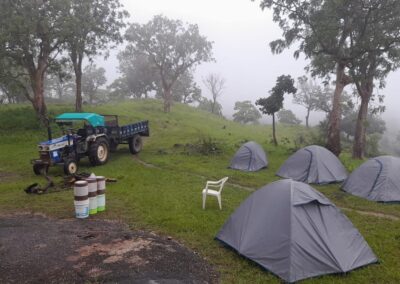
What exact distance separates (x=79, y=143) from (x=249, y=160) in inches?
334

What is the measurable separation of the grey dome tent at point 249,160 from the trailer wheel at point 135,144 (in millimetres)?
6246

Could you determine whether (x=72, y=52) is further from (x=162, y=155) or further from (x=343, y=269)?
(x=343, y=269)

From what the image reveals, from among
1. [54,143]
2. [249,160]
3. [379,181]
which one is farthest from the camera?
[249,160]

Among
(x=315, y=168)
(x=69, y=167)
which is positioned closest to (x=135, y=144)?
(x=69, y=167)

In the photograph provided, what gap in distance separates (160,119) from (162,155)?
640 inches

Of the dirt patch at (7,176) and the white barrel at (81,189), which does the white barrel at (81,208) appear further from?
the dirt patch at (7,176)

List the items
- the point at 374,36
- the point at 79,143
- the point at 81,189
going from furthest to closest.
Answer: the point at 374,36 < the point at 79,143 < the point at 81,189

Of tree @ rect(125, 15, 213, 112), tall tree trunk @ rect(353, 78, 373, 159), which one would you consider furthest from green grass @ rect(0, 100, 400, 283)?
tree @ rect(125, 15, 213, 112)

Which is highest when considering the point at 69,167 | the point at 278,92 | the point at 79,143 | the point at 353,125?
the point at 278,92

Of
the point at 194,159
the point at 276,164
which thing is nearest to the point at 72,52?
the point at 194,159

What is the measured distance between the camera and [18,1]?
69.6 feet

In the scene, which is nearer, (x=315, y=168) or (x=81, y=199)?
(x=81, y=199)

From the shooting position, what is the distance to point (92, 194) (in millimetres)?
9281

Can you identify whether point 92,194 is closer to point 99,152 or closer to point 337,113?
point 99,152
